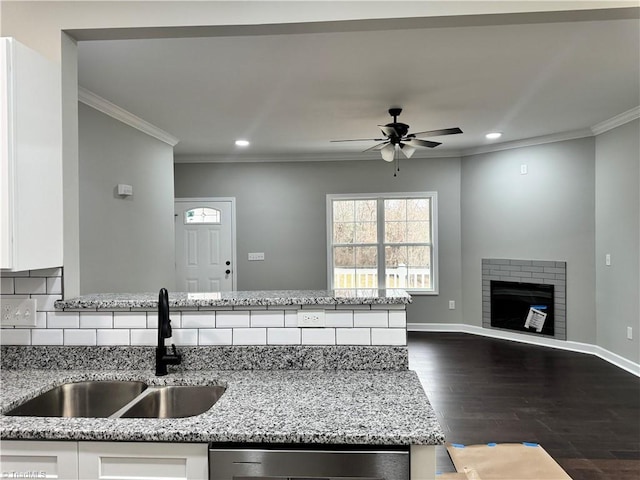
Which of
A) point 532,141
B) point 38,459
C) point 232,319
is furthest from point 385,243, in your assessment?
point 38,459

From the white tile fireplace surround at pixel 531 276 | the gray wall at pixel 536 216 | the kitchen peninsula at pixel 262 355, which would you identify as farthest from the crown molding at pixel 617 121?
the kitchen peninsula at pixel 262 355

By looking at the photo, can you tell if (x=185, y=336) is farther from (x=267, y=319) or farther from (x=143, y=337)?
(x=267, y=319)

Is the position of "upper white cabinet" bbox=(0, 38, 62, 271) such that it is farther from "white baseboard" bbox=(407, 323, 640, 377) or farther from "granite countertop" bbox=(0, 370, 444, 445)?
"white baseboard" bbox=(407, 323, 640, 377)

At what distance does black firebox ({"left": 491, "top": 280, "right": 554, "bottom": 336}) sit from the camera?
5.42m

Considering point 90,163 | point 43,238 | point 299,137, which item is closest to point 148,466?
point 43,238

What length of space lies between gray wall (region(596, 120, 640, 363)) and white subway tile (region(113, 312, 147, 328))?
452 centimetres

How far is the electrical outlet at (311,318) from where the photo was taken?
1.70 metres

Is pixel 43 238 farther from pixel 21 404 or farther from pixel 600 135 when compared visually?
pixel 600 135

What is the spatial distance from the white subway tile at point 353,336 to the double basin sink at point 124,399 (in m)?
0.49

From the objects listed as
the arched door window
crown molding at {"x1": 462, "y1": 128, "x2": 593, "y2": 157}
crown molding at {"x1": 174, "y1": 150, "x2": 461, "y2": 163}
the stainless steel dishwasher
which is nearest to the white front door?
the arched door window

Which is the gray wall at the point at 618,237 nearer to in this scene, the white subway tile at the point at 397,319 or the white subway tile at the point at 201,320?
the white subway tile at the point at 397,319

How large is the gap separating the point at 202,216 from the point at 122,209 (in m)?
2.33

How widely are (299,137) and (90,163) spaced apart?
239cm

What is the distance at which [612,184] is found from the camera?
15.1 ft
